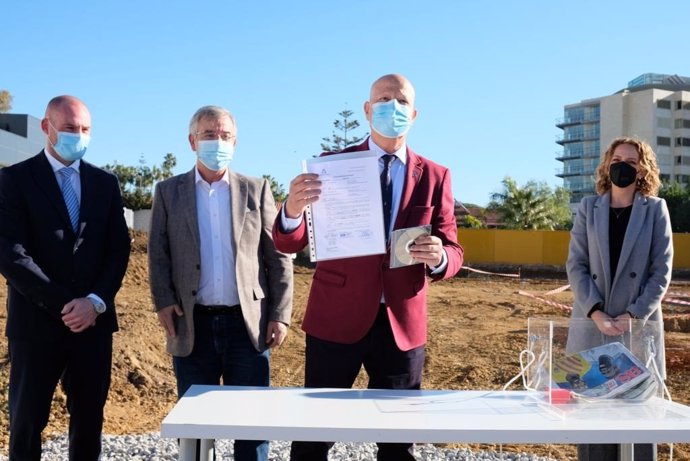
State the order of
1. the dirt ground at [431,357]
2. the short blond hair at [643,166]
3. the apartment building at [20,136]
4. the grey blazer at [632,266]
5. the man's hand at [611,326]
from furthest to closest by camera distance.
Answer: the apartment building at [20,136]
the dirt ground at [431,357]
the short blond hair at [643,166]
the grey blazer at [632,266]
the man's hand at [611,326]

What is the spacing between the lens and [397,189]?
3.56 metres

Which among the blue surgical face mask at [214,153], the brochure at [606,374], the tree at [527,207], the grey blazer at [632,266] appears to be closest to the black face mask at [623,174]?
the grey blazer at [632,266]

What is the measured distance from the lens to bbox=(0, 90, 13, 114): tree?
221 feet

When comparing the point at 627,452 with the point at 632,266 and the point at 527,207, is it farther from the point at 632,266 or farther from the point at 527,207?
the point at 527,207

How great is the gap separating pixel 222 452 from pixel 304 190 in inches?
120

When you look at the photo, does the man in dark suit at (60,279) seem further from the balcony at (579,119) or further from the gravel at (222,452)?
the balcony at (579,119)

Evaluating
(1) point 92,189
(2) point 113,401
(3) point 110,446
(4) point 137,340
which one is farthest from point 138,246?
(1) point 92,189

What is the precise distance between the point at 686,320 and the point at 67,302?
14945mm

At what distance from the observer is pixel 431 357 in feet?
36.4

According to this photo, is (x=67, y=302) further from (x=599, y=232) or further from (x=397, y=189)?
(x=599, y=232)

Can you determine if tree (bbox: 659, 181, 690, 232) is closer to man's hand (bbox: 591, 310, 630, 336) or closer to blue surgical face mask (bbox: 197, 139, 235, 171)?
man's hand (bbox: 591, 310, 630, 336)

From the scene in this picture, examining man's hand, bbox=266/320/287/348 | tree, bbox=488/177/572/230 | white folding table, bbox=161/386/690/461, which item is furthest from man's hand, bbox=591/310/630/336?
tree, bbox=488/177/572/230

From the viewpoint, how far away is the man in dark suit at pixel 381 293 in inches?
134

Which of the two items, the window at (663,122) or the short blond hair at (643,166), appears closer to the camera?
the short blond hair at (643,166)
